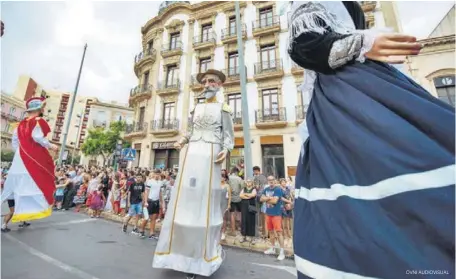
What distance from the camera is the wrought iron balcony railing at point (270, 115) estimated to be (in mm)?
15375

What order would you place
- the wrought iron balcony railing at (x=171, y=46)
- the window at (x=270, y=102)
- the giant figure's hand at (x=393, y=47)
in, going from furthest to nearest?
the wrought iron balcony railing at (x=171, y=46) < the window at (x=270, y=102) < the giant figure's hand at (x=393, y=47)

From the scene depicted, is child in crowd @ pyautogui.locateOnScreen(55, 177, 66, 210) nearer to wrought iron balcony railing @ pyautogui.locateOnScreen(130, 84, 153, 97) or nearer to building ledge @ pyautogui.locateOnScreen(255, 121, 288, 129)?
building ledge @ pyautogui.locateOnScreen(255, 121, 288, 129)

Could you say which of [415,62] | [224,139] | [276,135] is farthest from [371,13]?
[224,139]

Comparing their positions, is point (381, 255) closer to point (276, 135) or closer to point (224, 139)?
point (224, 139)

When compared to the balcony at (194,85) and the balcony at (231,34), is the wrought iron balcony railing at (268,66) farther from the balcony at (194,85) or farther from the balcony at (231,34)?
the balcony at (194,85)

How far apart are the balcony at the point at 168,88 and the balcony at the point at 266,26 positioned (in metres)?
7.24

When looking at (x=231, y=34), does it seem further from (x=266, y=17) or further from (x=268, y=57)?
(x=268, y=57)

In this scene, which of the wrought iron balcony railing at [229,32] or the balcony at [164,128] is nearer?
the balcony at [164,128]

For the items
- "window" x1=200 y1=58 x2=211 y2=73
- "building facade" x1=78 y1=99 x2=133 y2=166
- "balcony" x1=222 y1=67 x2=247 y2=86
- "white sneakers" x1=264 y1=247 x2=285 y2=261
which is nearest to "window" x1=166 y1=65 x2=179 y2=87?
"window" x1=200 y1=58 x2=211 y2=73

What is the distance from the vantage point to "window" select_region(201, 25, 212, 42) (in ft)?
62.7

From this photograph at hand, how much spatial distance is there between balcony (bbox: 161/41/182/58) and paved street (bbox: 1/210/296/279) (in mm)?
17333

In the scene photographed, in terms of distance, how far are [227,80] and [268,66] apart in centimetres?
313

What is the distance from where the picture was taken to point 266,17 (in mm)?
17438

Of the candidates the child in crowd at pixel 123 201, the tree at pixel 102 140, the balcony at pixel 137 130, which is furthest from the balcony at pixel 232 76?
the tree at pixel 102 140
